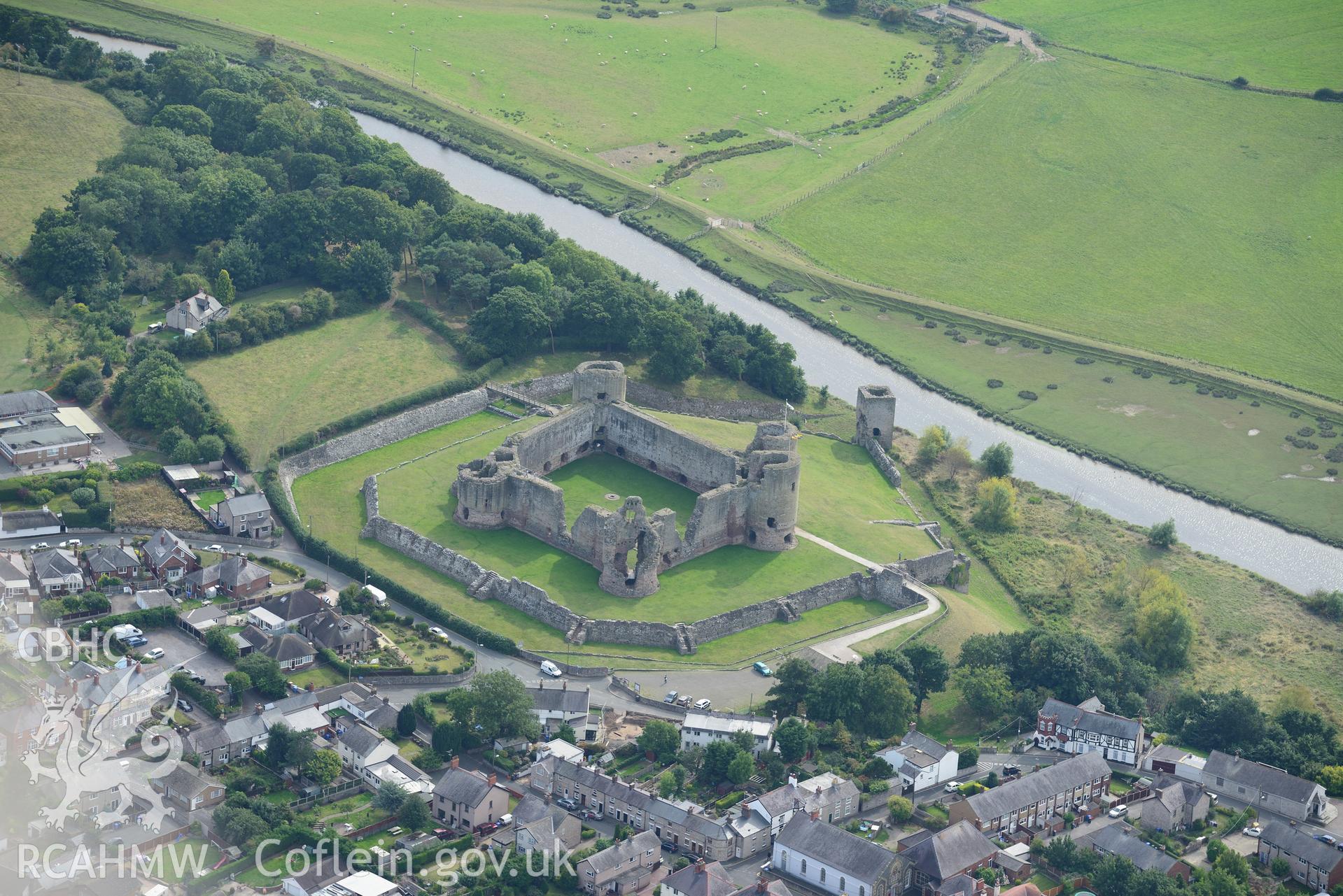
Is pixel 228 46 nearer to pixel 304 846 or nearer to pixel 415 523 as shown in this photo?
pixel 415 523

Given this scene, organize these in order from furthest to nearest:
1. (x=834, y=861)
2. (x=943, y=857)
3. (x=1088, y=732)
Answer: (x=1088, y=732) → (x=834, y=861) → (x=943, y=857)

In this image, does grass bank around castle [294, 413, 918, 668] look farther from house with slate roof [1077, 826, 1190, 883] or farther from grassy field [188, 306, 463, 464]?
house with slate roof [1077, 826, 1190, 883]

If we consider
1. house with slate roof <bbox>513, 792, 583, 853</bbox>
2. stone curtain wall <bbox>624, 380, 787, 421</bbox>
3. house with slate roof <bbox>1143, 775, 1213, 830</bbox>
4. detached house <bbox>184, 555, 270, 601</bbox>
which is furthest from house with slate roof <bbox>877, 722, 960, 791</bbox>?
stone curtain wall <bbox>624, 380, 787, 421</bbox>

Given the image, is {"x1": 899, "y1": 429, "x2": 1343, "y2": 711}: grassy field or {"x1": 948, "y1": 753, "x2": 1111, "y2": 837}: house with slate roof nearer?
{"x1": 948, "y1": 753, "x2": 1111, "y2": 837}: house with slate roof

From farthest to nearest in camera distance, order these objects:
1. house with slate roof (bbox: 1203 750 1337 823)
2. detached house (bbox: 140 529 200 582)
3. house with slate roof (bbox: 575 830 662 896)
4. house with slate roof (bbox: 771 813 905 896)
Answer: detached house (bbox: 140 529 200 582) < house with slate roof (bbox: 1203 750 1337 823) < house with slate roof (bbox: 771 813 905 896) < house with slate roof (bbox: 575 830 662 896)

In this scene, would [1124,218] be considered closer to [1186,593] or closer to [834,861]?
[1186,593]

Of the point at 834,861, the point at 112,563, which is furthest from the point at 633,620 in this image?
the point at 112,563

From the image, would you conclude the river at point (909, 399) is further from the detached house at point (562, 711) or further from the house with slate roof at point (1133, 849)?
the detached house at point (562, 711)
